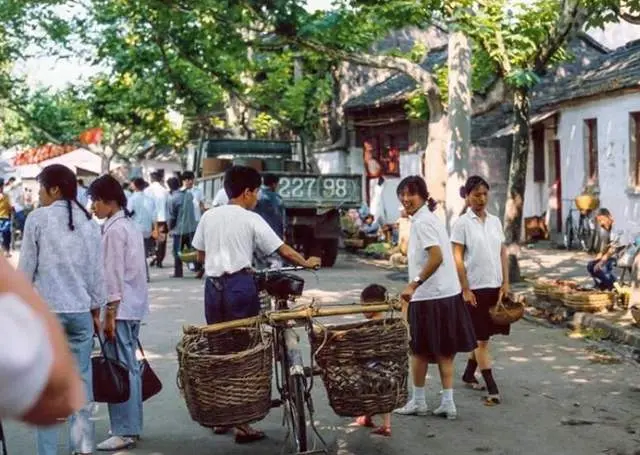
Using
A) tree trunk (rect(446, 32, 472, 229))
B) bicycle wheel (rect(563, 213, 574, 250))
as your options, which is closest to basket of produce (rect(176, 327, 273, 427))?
tree trunk (rect(446, 32, 472, 229))

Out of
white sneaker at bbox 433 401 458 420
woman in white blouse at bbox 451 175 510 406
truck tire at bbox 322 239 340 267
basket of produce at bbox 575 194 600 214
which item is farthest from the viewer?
basket of produce at bbox 575 194 600 214

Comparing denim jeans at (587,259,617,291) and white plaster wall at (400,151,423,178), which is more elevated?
white plaster wall at (400,151,423,178)

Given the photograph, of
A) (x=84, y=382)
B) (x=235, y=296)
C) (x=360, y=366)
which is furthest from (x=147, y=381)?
(x=360, y=366)

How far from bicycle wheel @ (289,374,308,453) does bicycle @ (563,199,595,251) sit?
1607 centimetres

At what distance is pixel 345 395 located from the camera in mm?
6180

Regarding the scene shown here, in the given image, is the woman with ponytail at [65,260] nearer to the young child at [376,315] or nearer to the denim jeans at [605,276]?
the young child at [376,315]

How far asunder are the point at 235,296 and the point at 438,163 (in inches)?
454

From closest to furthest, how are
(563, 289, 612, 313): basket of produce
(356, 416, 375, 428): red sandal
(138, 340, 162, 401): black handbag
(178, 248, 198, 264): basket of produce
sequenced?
(138, 340, 162, 401): black handbag < (356, 416, 375, 428): red sandal < (563, 289, 612, 313): basket of produce < (178, 248, 198, 264): basket of produce

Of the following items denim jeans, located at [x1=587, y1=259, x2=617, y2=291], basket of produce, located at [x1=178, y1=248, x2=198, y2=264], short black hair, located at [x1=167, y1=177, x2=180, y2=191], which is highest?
short black hair, located at [x1=167, y1=177, x2=180, y2=191]

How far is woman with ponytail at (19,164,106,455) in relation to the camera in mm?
6141

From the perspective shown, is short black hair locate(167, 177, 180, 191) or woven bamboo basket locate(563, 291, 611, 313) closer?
woven bamboo basket locate(563, 291, 611, 313)

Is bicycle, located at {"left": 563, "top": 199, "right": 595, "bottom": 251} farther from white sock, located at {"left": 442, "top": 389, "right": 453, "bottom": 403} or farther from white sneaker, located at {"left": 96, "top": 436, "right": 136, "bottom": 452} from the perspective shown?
white sneaker, located at {"left": 96, "top": 436, "right": 136, "bottom": 452}

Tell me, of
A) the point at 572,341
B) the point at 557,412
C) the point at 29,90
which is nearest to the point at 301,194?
the point at 572,341

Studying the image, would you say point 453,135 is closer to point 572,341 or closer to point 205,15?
point 205,15
